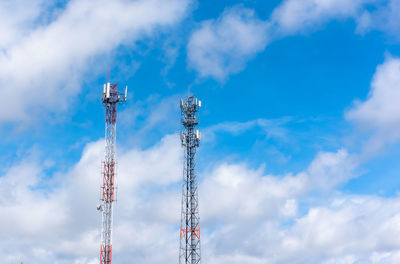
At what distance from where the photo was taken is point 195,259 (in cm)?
10588

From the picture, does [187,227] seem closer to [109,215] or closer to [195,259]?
[195,259]

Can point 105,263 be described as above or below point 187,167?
below

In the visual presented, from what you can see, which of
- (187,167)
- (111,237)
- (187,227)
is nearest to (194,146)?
(187,167)

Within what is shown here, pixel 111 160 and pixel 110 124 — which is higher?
pixel 110 124

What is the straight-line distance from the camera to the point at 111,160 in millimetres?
108625

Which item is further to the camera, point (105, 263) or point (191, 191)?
Result: point (191, 191)

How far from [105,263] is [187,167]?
2536 centimetres

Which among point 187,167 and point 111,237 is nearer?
point 111,237

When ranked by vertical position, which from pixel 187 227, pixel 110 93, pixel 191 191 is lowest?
pixel 187 227

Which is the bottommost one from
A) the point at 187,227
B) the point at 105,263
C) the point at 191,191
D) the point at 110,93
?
the point at 105,263

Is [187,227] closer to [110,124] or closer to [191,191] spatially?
[191,191]

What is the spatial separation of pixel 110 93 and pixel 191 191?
26349mm

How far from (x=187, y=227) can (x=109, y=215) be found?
51.7 feet

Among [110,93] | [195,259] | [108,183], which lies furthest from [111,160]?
[195,259]
